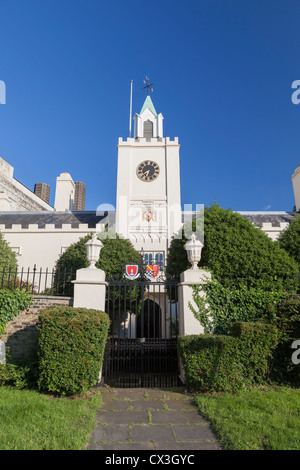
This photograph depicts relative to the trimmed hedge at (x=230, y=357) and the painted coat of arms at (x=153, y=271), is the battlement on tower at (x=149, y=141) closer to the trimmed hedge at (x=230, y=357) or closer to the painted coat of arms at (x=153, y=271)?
the painted coat of arms at (x=153, y=271)

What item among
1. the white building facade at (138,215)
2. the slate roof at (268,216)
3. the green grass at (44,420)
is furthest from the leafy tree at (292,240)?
the green grass at (44,420)

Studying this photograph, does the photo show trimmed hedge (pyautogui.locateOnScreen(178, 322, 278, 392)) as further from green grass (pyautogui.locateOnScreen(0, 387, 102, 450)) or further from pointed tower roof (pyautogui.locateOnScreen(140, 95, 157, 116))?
pointed tower roof (pyautogui.locateOnScreen(140, 95, 157, 116))

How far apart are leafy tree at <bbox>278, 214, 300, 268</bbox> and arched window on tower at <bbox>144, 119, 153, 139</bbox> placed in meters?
14.9

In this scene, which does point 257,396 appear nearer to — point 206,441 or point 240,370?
point 240,370

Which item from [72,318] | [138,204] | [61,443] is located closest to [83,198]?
[138,204]

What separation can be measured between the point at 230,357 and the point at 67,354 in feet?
11.6

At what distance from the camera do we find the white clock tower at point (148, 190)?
2173 cm

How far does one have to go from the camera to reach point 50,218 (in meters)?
24.6

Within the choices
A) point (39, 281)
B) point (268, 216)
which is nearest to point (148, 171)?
point (268, 216)

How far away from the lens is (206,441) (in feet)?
12.8

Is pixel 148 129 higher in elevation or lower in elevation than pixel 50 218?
higher

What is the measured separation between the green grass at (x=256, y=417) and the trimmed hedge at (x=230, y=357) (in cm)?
29

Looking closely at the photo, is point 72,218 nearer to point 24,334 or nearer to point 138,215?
point 138,215

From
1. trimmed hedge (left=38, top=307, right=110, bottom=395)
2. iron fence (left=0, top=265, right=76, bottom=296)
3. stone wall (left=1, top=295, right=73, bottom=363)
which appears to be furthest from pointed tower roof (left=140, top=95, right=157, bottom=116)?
trimmed hedge (left=38, top=307, right=110, bottom=395)
